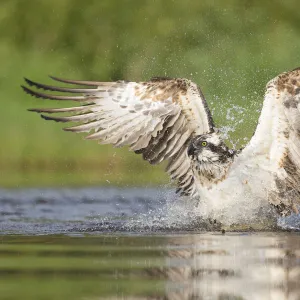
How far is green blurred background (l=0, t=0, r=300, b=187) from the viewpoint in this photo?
20.8 metres

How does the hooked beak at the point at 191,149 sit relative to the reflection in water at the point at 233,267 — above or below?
above

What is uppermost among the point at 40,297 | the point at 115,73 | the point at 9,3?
the point at 9,3

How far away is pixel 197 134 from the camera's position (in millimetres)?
11258

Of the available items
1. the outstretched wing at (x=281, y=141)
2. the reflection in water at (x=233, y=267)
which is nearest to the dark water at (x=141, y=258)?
the reflection in water at (x=233, y=267)

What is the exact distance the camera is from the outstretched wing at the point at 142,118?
1132cm

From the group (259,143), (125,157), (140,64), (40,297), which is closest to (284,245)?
(259,143)

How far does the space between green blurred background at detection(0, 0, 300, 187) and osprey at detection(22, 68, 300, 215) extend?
21.0 feet

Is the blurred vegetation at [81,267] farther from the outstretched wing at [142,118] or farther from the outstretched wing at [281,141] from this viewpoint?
the outstretched wing at [142,118]

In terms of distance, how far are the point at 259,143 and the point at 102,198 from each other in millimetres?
4394

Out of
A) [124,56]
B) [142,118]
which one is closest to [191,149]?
[142,118]

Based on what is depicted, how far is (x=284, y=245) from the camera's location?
8.84m

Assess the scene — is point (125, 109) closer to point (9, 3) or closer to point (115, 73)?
point (115, 73)

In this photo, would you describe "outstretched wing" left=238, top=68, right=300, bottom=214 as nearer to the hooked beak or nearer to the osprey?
the osprey

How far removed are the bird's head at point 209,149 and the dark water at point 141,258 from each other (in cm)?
54
